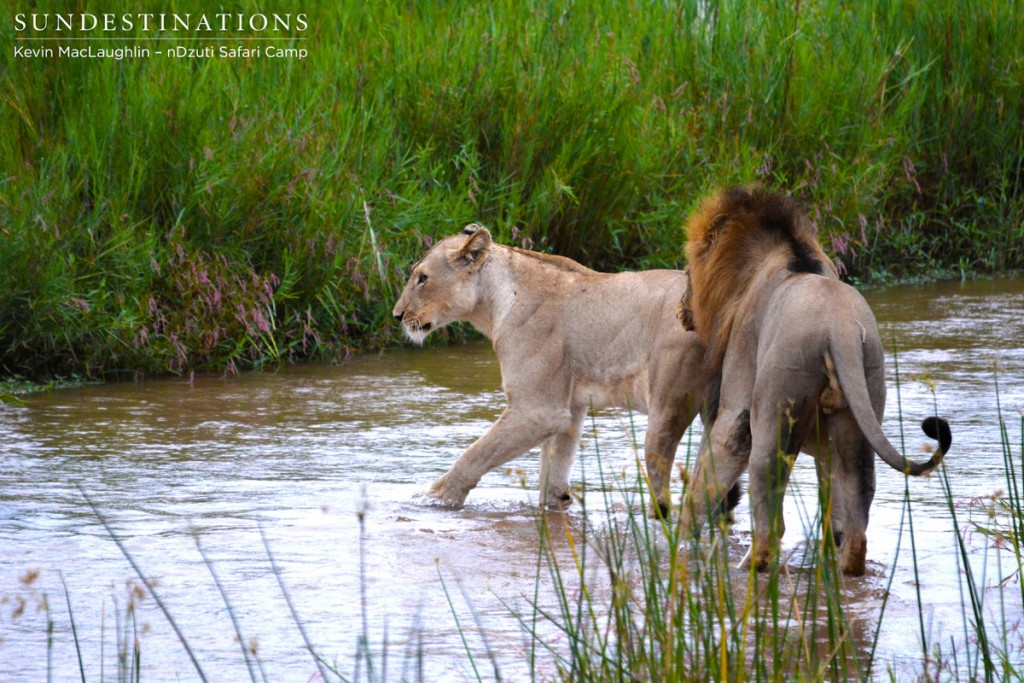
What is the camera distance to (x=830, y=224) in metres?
11.0

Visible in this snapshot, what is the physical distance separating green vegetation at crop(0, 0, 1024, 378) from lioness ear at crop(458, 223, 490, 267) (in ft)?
7.63

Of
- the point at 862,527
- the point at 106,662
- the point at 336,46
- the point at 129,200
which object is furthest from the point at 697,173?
the point at 106,662

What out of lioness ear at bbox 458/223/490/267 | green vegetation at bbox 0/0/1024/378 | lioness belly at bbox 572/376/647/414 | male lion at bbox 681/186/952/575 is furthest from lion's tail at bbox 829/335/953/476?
green vegetation at bbox 0/0/1024/378

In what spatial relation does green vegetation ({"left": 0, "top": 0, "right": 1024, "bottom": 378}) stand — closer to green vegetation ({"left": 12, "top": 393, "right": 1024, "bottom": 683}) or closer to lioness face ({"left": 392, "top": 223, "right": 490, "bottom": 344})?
lioness face ({"left": 392, "top": 223, "right": 490, "bottom": 344})

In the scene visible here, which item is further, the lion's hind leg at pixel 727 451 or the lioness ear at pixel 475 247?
the lioness ear at pixel 475 247

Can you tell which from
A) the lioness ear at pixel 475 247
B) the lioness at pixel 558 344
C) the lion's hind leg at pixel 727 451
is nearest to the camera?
the lion's hind leg at pixel 727 451

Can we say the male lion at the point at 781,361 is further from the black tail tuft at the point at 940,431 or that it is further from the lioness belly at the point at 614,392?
the lioness belly at the point at 614,392

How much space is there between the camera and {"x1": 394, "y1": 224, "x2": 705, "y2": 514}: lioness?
5.64m

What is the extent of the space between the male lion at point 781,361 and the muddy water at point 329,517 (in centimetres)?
27

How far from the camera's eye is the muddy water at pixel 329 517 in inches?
165

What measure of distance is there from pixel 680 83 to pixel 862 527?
713 cm

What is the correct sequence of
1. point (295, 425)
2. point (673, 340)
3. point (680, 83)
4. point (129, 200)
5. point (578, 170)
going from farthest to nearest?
point (680, 83) → point (578, 170) → point (129, 200) → point (295, 425) → point (673, 340)

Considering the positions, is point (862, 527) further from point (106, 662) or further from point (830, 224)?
point (830, 224)

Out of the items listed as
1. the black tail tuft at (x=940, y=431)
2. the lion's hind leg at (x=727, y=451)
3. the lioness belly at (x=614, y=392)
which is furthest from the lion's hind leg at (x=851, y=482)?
the lioness belly at (x=614, y=392)
